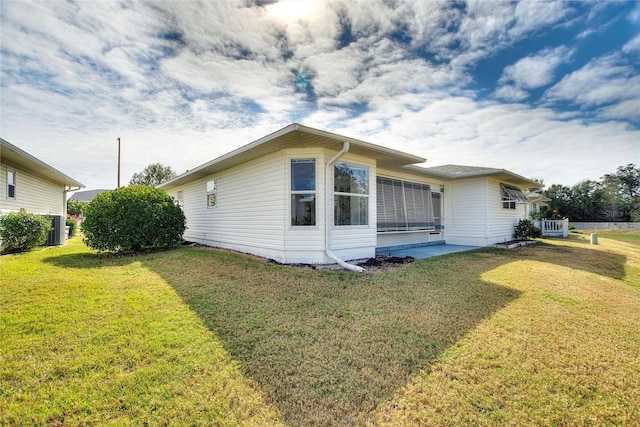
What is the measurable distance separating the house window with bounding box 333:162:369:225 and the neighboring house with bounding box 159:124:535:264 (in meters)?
0.03

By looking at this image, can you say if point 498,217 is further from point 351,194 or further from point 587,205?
point 587,205

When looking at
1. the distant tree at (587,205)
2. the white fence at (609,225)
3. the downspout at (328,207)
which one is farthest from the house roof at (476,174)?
the distant tree at (587,205)

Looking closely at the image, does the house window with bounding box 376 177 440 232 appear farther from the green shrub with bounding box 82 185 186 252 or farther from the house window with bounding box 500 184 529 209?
the green shrub with bounding box 82 185 186 252

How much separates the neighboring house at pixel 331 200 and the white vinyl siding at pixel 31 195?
5.38m

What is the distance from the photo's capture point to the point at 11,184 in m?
9.98

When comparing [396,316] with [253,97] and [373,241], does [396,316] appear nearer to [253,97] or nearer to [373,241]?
[373,241]

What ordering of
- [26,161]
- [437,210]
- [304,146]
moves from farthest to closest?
[437,210] < [26,161] < [304,146]

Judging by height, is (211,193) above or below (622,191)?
below

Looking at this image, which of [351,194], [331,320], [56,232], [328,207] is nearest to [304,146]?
[328,207]

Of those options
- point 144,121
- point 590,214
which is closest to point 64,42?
point 144,121

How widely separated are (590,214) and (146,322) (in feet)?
143

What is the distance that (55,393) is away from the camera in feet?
7.25

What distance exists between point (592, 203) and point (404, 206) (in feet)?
117

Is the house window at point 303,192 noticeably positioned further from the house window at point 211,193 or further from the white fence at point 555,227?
the white fence at point 555,227
